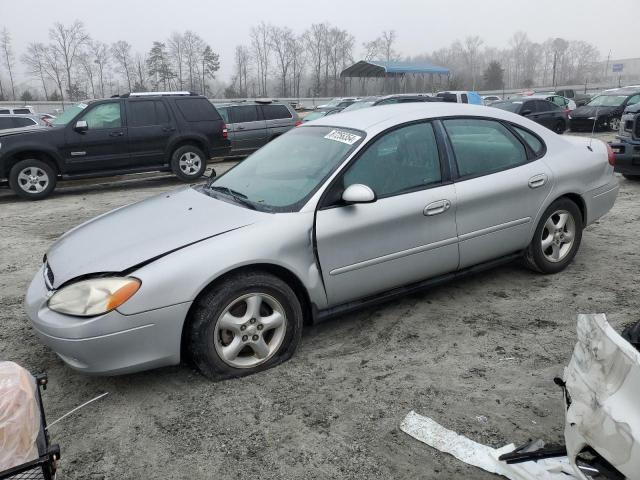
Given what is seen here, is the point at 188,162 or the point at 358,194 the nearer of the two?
the point at 358,194

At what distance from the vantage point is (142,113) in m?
10.2

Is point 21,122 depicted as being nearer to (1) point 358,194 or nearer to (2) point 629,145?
(1) point 358,194

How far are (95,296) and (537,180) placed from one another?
3351 millimetres

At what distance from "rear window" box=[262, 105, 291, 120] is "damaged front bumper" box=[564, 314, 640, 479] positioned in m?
13.6

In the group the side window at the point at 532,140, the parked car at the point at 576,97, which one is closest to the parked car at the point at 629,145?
the side window at the point at 532,140

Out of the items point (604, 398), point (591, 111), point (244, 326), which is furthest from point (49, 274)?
point (591, 111)

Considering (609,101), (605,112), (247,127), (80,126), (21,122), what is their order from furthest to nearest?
(609,101) → (605,112) → (21,122) → (247,127) → (80,126)

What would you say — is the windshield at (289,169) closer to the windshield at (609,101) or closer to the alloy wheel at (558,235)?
the alloy wheel at (558,235)

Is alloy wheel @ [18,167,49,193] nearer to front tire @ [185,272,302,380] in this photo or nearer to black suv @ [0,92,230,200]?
black suv @ [0,92,230,200]

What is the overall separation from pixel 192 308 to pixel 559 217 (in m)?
3.22

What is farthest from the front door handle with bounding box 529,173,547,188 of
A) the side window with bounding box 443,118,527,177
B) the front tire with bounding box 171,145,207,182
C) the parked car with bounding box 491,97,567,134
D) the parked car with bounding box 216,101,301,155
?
the parked car with bounding box 491,97,567,134

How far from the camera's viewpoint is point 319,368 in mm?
3229

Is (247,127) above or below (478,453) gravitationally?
above

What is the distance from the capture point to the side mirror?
10.5ft
